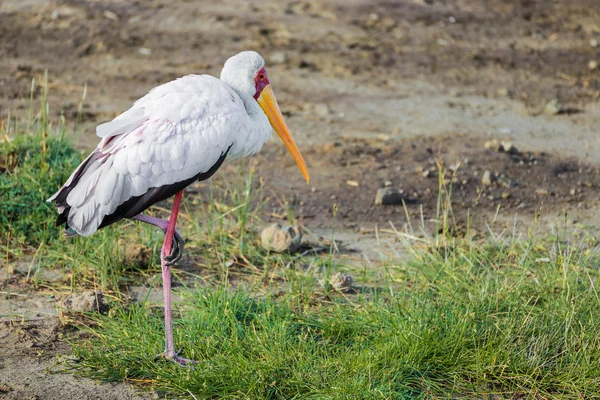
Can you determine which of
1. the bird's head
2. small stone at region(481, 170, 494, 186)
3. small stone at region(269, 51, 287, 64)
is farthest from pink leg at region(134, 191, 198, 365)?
small stone at region(269, 51, 287, 64)

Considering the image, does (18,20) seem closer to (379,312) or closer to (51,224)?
(51,224)

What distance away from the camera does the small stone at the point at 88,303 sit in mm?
4312

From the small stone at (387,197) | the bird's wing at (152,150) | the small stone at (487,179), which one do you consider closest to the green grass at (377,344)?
the bird's wing at (152,150)

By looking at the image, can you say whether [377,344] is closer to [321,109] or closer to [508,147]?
[508,147]

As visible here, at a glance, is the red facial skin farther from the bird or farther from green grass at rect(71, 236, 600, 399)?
green grass at rect(71, 236, 600, 399)

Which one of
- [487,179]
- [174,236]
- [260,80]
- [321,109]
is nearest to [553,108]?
[487,179]

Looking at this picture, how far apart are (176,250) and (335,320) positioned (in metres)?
0.82

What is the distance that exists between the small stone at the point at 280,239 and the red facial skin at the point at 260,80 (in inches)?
38.0

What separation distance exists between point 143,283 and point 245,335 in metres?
0.97

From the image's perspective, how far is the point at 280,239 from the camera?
5.11 metres

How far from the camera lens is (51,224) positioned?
510 centimetres

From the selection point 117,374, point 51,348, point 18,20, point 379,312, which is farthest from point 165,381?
point 18,20

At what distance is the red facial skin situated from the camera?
439 cm

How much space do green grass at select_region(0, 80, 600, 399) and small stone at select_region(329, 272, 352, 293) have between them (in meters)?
0.04
